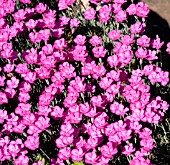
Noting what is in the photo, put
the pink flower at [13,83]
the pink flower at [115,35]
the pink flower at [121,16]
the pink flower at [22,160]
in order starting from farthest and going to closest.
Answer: the pink flower at [121,16] → the pink flower at [115,35] → the pink flower at [13,83] → the pink flower at [22,160]

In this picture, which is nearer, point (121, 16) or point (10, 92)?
point (10, 92)

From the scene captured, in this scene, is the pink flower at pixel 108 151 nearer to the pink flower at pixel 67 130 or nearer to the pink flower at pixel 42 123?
the pink flower at pixel 67 130

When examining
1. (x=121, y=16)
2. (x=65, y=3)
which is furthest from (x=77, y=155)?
(x=65, y=3)

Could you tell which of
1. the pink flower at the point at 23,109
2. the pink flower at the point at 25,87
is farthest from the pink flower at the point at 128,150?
the pink flower at the point at 25,87

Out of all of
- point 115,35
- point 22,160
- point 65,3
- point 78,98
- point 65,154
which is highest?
point 65,3

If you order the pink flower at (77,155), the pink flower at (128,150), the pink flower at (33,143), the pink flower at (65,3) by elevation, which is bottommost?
the pink flower at (33,143)

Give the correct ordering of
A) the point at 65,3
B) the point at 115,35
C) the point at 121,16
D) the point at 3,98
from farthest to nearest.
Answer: the point at 65,3 → the point at 121,16 → the point at 115,35 → the point at 3,98

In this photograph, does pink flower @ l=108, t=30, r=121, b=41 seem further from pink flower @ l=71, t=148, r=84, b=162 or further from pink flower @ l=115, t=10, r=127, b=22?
pink flower @ l=71, t=148, r=84, b=162

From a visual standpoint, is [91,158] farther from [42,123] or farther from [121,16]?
[121,16]
